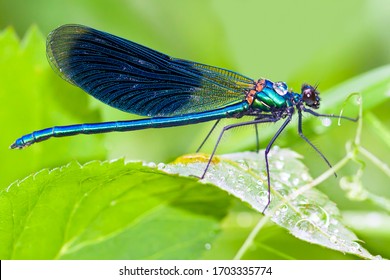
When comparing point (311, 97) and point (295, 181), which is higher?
point (311, 97)

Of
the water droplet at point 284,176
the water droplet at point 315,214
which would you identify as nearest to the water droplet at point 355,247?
the water droplet at point 315,214

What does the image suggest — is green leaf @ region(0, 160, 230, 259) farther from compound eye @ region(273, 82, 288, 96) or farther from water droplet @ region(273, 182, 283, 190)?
compound eye @ region(273, 82, 288, 96)

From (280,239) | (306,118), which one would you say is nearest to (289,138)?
(306,118)

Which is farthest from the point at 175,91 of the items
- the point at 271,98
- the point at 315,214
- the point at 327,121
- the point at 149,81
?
the point at 315,214

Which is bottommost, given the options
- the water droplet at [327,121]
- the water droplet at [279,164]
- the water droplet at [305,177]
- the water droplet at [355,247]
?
the water droplet at [355,247]

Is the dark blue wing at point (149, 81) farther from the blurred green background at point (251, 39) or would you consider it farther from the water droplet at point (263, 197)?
the water droplet at point (263, 197)

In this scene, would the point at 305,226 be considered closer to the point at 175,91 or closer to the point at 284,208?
the point at 284,208

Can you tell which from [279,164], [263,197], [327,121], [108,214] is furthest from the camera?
[327,121]
